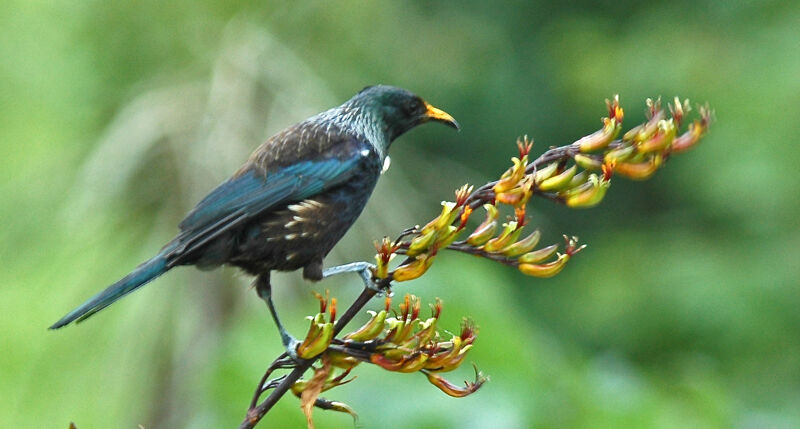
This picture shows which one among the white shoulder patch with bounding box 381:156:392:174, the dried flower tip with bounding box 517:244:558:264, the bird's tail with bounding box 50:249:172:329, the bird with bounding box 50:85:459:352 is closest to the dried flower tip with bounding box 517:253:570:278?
the dried flower tip with bounding box 517:244:558:264

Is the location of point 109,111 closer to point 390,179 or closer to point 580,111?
point 390,179

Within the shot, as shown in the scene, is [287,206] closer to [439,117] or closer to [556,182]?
[439,117]

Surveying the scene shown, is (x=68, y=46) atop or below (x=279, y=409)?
atop

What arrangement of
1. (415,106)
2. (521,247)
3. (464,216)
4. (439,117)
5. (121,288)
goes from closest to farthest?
(464,216) < (521,247) < (121,288) < (439,117) < (415,106)

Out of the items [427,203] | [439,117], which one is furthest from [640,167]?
[427,203]

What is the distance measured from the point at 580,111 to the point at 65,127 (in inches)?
135

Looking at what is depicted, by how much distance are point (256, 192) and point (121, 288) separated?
555 mm

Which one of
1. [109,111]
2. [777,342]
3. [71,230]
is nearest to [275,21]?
[109,111]

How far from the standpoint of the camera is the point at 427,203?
19.7 feet

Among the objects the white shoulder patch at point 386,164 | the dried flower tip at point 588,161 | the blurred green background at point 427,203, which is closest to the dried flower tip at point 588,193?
the dried flower tip at point 588,161

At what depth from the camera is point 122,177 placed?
5.27 m

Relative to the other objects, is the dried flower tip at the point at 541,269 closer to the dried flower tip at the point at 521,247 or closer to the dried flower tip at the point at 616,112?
the dried flower tip at the point at 521,247

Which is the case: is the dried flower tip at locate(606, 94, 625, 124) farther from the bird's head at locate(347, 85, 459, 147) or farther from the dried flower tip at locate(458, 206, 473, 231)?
the bird's head at locate(347, 85, 459, 147)

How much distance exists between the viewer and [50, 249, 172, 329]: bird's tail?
97.5 inches
